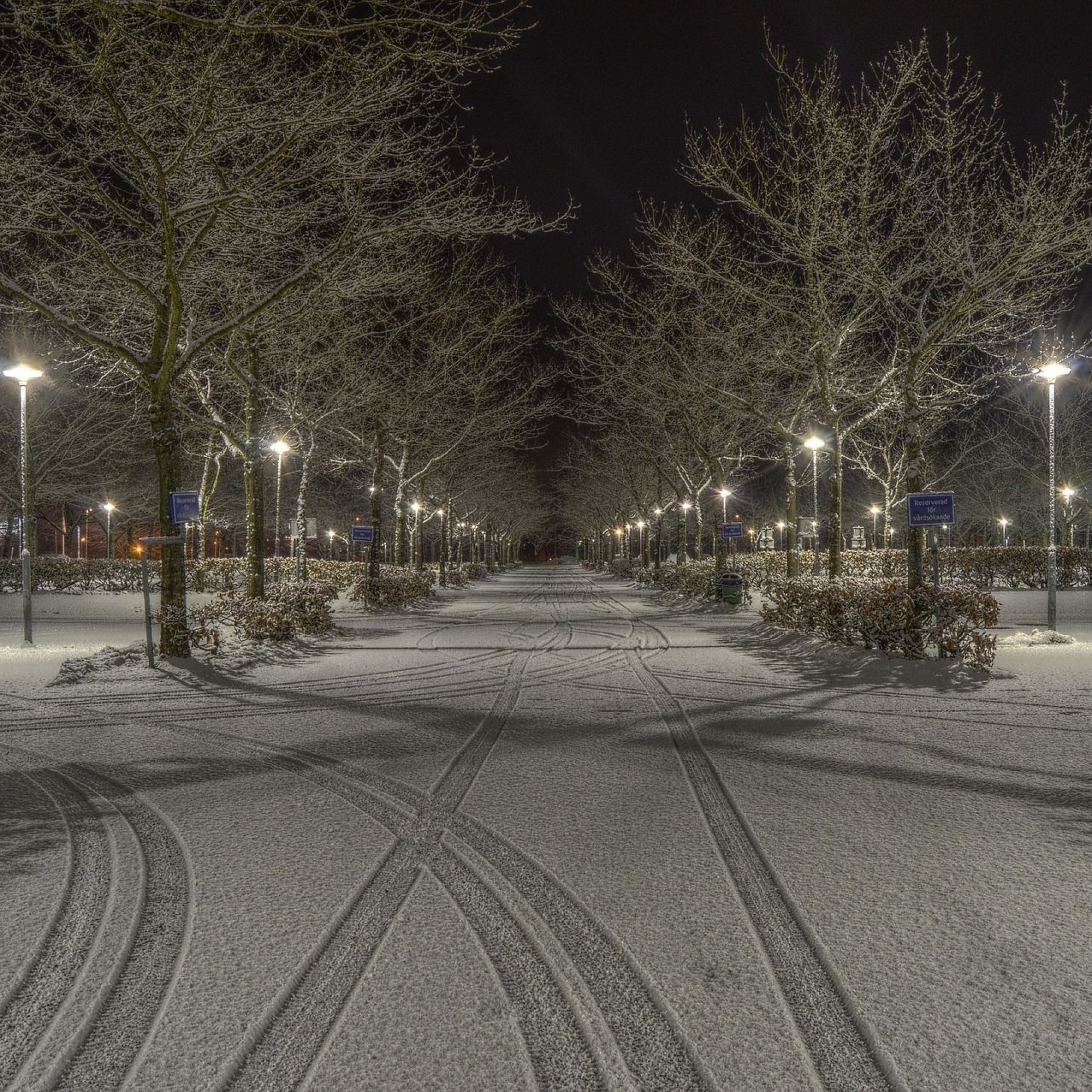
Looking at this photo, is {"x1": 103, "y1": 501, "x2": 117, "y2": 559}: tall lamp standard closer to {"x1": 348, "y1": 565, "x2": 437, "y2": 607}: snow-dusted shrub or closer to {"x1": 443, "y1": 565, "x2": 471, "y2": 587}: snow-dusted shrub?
{"x1": 443, "y1": 565, "x2": 471, "y2": 587}: snow-dusted shrub

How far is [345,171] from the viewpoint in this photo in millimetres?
11367

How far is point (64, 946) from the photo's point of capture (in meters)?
3.24

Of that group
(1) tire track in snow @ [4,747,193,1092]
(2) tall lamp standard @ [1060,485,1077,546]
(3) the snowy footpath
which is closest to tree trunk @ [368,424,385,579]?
(3) the snowy footpath

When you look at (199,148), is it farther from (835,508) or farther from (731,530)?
(731,530)

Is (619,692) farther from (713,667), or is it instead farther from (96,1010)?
(96,1010)

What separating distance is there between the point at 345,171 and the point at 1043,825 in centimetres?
1109

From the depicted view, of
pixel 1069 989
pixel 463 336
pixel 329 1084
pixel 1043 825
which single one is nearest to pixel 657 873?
pixel 1069 989

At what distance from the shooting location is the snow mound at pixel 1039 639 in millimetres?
13305

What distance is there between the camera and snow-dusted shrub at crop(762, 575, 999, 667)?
11016 mm

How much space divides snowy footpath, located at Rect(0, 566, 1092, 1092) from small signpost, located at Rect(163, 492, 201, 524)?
3925 mm

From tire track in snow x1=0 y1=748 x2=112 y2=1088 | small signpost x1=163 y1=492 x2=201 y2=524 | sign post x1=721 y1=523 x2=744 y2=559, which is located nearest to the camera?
tire track in snow x1=0 y1=748 x2=112 y2=1088

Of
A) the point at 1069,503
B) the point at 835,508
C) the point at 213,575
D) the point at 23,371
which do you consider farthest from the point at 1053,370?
the point at 1069,503

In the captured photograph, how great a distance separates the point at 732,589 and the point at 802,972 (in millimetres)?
21176

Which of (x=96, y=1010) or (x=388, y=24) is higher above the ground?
(x=388, y=24)
